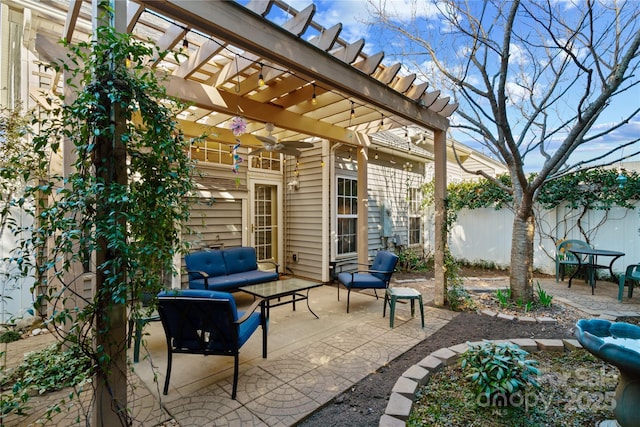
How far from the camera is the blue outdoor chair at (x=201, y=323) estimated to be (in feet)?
8.04

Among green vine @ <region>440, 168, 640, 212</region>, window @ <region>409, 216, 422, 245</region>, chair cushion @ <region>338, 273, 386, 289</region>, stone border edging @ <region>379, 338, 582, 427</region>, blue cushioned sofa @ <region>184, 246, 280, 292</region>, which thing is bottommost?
stone border edging @ <region>379, 338, 582, 427</region>

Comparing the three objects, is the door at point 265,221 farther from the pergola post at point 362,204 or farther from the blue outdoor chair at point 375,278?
the blue outdoor chair at point 375,278

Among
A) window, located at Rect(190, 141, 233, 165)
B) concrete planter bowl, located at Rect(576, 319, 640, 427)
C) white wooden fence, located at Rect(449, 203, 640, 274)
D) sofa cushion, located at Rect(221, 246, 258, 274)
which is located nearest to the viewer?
concrete planter bowl, located at Rect(576, 319, 640, 427)

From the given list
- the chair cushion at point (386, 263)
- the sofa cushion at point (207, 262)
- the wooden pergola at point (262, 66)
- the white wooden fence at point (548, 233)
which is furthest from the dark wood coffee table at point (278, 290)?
the white wooden fence at point (548, 233)

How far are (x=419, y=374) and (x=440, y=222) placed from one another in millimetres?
2637

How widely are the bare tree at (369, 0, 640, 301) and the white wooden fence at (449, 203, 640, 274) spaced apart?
200 centimetres

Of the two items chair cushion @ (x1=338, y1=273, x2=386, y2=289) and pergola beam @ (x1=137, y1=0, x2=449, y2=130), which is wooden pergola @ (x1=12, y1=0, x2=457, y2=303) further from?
chair cushion @ (x1=338, y1=273, x2=386, y2=289)

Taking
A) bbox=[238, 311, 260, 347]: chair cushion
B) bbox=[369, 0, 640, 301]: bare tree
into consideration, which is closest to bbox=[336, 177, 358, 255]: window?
bbox=[369, 0, 640, 301]: bare tree

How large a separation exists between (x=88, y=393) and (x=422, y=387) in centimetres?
276

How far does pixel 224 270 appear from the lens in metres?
4.96

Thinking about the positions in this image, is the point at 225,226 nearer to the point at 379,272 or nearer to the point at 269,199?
the point at 269,199

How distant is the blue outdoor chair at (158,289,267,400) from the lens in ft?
8.04

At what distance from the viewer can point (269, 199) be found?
6922 millimetres

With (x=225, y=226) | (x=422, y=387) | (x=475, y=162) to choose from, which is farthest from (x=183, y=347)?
(x=475, y=162)
